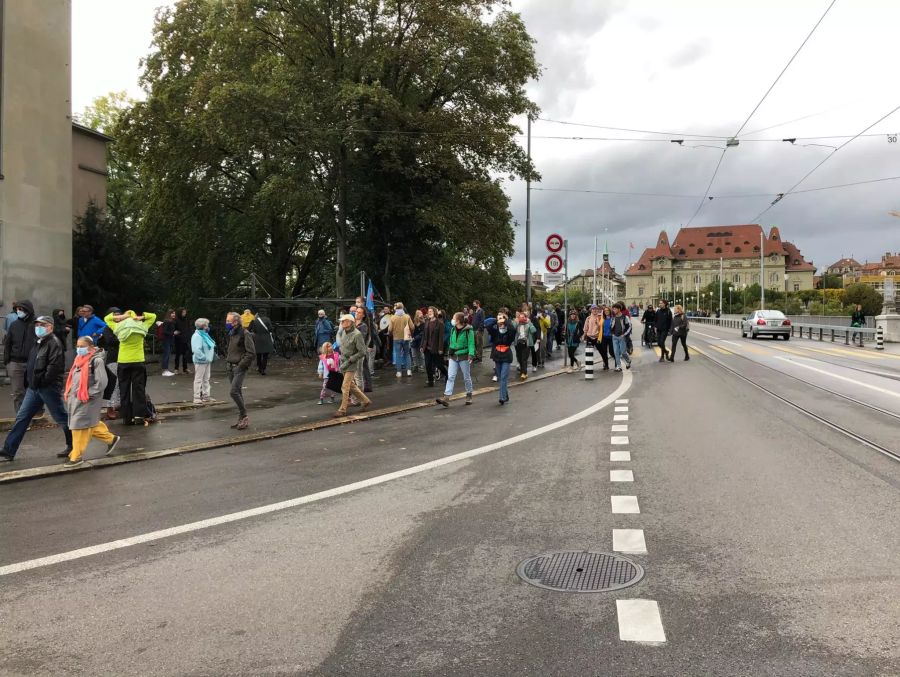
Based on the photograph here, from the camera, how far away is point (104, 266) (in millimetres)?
23516

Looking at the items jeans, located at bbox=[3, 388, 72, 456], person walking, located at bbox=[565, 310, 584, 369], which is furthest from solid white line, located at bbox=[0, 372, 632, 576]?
person walking, located at bbox=[565, 310, 584, 369]

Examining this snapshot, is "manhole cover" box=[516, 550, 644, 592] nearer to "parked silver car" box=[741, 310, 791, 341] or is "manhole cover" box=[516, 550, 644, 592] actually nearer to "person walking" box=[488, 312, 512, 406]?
"person walking" box=[488, 312, 512, 406]

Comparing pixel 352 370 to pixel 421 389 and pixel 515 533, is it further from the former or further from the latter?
pixel 515 533

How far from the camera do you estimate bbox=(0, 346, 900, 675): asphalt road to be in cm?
339

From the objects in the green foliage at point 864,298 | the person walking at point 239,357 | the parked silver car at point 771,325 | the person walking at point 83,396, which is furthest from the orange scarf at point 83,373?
the green foliage at point 864,298

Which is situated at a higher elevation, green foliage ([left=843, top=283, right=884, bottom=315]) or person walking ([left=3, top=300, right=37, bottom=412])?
green foliage ([left=843, top=283, right=884, bottom=315])

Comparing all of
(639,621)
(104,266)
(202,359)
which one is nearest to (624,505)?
(639,621)

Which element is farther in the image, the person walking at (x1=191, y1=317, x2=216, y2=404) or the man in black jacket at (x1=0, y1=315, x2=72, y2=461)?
the person walking at (x1=191, y1=317, x2=216, y2=404)

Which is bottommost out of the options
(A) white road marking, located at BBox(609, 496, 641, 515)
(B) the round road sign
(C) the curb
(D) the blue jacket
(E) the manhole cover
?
(C) the curb

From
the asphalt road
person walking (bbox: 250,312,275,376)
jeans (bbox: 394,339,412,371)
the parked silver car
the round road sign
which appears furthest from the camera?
the parked silver car

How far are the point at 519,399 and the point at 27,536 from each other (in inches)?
389

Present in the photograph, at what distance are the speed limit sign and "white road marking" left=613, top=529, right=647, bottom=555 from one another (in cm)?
1585

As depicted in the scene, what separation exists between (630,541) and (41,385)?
7465 millimetres

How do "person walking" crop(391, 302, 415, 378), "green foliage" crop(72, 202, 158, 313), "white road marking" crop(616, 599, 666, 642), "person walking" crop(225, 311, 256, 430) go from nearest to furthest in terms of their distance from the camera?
"white road marking" crop(616, 599, 666, 642)
"person walking" crop(225, 311, 256, 430)
"person walking" crop(391, 302, 415, 378)
"green foliage" crop(72, 202, 158, 313)
